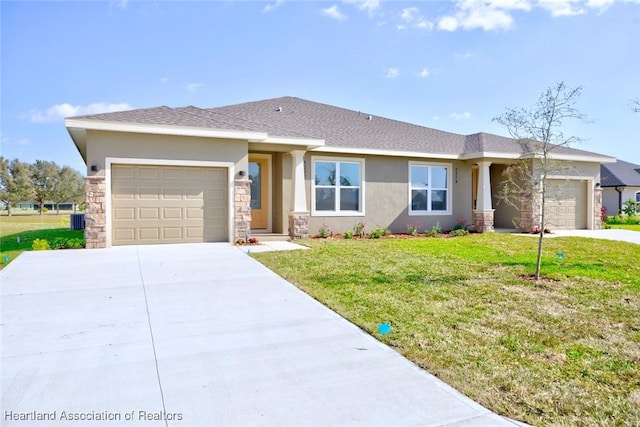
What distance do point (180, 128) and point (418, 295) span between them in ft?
24.7

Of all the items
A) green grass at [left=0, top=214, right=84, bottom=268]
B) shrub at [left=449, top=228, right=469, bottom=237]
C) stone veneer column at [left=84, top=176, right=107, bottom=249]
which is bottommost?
green grass at [left=0, top=214, right=84, bottom=268]

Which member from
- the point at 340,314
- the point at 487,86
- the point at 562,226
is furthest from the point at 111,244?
the point at 562,226

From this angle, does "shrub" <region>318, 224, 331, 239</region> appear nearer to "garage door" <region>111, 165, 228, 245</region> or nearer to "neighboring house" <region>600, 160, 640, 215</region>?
"garage door" <region>111, 165, 228, 245</region>

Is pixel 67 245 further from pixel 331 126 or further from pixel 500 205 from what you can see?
pixel 500 205

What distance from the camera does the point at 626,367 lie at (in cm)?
357

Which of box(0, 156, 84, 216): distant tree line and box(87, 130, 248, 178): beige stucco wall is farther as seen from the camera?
box(0, 156, 84, 216): distant tree line

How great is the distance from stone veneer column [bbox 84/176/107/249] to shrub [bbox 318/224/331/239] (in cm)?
640

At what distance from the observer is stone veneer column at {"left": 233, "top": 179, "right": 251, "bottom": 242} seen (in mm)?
11227

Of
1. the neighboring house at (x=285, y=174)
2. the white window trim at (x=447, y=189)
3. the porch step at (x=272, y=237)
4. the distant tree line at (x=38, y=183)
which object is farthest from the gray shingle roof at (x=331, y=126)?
the distant tree line at (x=38, y=183)

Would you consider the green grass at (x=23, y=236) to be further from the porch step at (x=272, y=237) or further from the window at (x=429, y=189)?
the window at (x=429, y=189)

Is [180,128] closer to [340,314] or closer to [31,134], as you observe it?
[340,314]

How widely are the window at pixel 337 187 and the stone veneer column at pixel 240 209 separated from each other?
2.93 meters

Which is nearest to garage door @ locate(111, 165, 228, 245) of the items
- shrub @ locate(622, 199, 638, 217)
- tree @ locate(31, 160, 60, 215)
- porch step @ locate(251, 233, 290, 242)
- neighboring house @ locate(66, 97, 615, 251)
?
neighboring house @ locate(66, 97, 615, 251)

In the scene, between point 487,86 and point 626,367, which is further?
point 487,86
